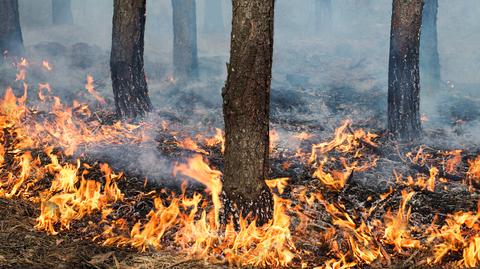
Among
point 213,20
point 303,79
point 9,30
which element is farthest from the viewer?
point 213,20

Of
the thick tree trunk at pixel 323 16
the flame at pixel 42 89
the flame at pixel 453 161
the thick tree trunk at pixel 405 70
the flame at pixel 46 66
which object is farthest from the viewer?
the thick tree trunk at pixel 323 16

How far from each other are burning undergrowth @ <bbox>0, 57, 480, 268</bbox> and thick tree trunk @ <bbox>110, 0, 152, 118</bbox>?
0.65 m

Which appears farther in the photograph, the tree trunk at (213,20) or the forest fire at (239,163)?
the tree trunk at (213,20)

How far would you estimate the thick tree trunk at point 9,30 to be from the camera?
14.5 meters

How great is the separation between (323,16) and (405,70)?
21.7 meters

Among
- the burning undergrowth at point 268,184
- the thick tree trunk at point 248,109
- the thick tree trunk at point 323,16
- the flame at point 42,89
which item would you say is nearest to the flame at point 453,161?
the burning undergrowth at point 268,184

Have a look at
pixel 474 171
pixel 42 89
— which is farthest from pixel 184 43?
pixel 474 171

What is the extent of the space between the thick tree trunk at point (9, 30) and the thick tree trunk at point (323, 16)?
19.2m

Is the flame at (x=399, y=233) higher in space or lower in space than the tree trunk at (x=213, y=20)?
lower

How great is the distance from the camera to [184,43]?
16469 millimetres

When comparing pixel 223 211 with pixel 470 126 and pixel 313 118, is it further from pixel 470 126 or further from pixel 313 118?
pixel 470 126

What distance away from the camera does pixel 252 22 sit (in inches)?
194

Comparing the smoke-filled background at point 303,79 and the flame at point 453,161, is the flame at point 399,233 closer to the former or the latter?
the flame at point 453,161

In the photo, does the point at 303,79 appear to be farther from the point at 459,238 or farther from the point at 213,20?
the point at 213,20
